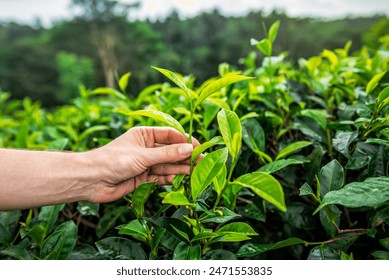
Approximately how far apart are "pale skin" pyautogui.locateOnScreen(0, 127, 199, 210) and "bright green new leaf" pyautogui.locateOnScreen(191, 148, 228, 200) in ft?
0.51

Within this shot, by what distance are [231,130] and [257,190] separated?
218 mm

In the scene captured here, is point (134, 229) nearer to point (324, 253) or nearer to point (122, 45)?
point (324, 253)

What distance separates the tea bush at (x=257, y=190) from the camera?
0.92m

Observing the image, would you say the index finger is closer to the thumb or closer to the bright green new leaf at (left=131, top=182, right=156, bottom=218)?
the thumb

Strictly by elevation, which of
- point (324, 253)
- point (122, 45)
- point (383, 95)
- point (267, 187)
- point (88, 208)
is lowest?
point (324, 253)

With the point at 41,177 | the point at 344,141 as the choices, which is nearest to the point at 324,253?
the point at 344,141

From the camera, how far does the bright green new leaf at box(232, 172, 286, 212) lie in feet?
2.37

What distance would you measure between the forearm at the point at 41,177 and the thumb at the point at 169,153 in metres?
0.18

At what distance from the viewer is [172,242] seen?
100cm

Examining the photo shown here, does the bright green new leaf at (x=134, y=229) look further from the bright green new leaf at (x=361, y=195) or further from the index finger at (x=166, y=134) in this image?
the bright green new leaf at (x=361, y=195)

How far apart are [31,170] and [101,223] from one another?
0.91 ft

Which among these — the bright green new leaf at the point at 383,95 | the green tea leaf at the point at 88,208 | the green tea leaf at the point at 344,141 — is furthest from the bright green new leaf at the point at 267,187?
the green tea leaf at the point at 88,208

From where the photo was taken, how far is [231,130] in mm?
952

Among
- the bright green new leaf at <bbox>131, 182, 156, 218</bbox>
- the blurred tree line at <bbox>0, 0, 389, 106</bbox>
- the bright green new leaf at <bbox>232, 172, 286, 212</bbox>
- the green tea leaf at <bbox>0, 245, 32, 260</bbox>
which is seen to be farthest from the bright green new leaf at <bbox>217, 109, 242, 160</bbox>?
the blurred tree line at <bbox>0, 0, 389, 106</bbox>
